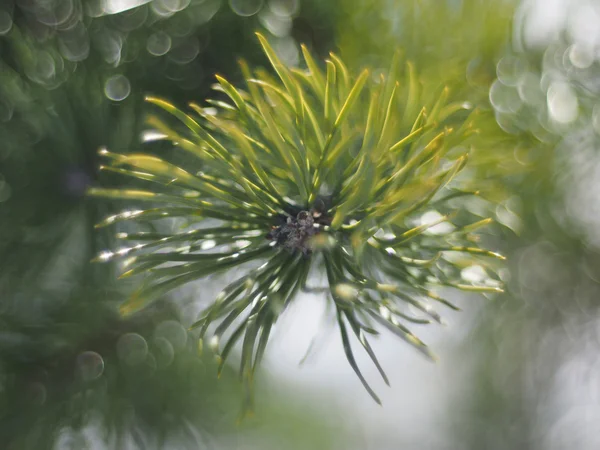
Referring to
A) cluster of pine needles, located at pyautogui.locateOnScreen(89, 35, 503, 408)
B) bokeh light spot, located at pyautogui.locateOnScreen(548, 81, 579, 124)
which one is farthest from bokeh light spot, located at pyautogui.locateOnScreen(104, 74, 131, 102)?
bokeh light spot, located at pyautogui.locateOnScreen(548, 81, 579, 124)

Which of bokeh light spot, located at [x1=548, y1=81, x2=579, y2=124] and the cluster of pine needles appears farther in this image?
bokeh light spot, located at [x1=548, y1=81, x2=579, y2=124]

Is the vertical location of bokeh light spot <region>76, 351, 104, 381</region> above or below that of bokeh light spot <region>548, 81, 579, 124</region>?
below

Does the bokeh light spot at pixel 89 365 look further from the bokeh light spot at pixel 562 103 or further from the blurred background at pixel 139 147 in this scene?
the bokeh light spot at pixel 562 103

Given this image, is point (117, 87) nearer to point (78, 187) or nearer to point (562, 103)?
point (78, 187)

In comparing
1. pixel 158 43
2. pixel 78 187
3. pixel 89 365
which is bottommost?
pixel 89 365

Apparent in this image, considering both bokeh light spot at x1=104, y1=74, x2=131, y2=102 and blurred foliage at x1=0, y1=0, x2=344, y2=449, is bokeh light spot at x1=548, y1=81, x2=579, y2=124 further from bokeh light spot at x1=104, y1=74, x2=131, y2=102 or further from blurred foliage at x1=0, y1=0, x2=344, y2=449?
bokeh light spot at x1=104, y1=74, x2=131, y2=102

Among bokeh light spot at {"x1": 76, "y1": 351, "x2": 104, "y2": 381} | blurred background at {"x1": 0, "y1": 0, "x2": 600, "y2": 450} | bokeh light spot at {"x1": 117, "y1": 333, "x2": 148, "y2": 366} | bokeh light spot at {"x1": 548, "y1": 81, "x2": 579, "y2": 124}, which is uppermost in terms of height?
bokeh light spot at {"x1": 548, "y1": 81, "x2": 579, "y2": 124}

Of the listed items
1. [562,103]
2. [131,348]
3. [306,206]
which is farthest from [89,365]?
[562,103]

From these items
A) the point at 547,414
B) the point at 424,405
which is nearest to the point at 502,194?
the point at 547,414
